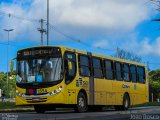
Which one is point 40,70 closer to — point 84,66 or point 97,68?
point 84,66

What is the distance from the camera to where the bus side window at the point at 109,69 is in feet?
93.1

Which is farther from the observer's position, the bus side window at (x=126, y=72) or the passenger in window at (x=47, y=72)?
the bus side window at (x=126, y=72)

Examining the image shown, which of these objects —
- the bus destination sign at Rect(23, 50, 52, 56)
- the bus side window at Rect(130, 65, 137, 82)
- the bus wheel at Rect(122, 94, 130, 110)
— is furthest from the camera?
the bus side window at Rect(130, 65, 137, 82)

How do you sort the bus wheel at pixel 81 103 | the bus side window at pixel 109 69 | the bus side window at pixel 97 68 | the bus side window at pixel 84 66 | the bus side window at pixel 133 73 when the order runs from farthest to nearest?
1. the bus side window at pixel 133 73
2. the bus side window at pixel 109 69
3. the bus side window at pixel 97 68
4. the bus side window at pixel 84 66
5. the bus wheel at pixel 81 103

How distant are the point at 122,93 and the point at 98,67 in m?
4.12

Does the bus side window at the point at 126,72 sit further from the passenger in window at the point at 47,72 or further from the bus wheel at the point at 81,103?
the passenger in window at the point at 47,72

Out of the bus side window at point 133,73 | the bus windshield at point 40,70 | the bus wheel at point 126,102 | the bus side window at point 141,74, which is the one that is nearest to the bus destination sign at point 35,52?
the bus windshield at point 40,70

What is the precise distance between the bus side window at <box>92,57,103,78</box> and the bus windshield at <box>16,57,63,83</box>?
12.0 ft

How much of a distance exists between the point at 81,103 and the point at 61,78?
2361mm

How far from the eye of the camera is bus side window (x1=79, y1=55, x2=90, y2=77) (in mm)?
25312

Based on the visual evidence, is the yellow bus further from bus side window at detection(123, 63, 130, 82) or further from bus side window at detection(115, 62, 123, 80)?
bus side window at detection(123, 63, 130, 82)

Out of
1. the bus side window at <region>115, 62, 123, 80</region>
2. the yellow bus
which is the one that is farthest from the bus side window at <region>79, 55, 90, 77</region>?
the bus side window at <region>115, 62, 123, 80</region>

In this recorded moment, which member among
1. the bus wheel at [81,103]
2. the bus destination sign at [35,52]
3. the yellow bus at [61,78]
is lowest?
the bus wheel at [81,103]

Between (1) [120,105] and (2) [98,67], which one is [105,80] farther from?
(1) [120,105]
